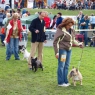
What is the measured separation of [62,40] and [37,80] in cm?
164

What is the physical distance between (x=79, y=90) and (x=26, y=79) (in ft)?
5.73

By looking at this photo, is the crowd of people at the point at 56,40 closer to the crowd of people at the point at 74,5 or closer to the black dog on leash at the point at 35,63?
the black dog on leash at the point at 35,63

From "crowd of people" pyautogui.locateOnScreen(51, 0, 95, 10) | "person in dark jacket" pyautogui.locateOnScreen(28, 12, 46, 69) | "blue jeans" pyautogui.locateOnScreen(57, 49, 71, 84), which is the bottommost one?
"crowd of people" pyautogui.locateOnScreen(51, 0, 95, 10)

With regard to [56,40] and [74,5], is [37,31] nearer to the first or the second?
[56,40]

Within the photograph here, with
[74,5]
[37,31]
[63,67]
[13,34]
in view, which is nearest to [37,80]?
[63,67]

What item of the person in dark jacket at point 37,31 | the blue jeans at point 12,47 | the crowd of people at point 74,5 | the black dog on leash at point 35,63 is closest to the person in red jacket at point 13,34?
the blue jeans at point 12,47

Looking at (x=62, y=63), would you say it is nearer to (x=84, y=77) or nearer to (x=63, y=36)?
(x=63, y=36)

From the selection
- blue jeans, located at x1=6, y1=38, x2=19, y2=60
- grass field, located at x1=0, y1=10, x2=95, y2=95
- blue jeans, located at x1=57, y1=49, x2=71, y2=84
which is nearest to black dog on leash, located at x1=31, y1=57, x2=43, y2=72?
grass field, located at x1=0, y1=10, x2=95, y2=95

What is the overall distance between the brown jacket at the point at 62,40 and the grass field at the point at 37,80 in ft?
3.19

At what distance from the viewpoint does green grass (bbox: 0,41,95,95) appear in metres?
8.14

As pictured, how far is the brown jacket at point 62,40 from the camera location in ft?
26.6

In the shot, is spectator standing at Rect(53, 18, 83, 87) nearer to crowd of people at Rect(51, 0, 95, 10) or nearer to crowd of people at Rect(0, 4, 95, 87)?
crowd of people at Rect(0, 4, 95, 87)

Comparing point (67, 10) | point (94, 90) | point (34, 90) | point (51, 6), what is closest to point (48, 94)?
point (34, 90)

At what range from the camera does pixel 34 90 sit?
8.23m
